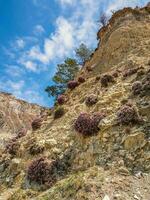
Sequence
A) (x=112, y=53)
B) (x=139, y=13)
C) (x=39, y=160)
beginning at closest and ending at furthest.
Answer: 1. (x=39, y=160)
2. (x=112, y=53)
3. (x=139, y=13)

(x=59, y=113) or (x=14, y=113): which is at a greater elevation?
(x=14, y=113)

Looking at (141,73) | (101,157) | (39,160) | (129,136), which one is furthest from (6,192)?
(141,73)

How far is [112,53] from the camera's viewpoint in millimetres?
34750

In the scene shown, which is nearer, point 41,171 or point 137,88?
point 41,171

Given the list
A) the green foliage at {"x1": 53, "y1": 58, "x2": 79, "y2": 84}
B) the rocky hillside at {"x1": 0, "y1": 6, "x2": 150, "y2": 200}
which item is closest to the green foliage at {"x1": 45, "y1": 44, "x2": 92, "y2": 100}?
the green foliage at {"x1": 53, "y1": 58, "x2": 79, "y2": 84}

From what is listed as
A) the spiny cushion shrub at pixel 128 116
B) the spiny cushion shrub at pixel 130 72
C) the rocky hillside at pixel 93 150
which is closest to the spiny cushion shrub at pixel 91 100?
the rocky hillside at pixel 93 150

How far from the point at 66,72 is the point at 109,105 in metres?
33.5

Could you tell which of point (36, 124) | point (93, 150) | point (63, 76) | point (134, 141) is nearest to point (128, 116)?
point (134, 141)

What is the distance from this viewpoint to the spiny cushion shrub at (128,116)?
1645 cm

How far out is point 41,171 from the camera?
17281 mm

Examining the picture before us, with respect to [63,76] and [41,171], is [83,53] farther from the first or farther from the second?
[41,171]

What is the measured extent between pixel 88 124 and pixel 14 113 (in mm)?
57562

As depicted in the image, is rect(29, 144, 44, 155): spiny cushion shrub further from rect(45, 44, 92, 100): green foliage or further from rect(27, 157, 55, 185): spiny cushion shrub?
rect(45, 44, 92, 100): green foliage

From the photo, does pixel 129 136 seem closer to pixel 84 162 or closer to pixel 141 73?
pixel 84 162
